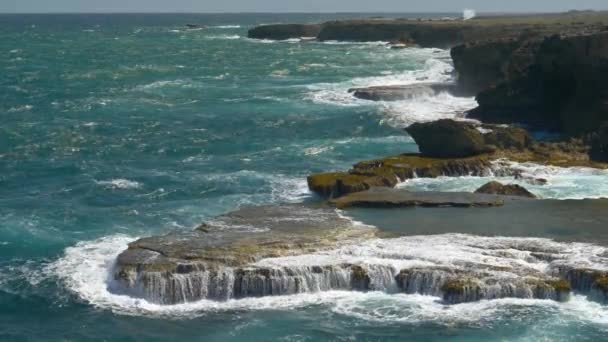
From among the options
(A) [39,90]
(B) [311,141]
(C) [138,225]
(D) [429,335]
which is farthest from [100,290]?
(A) [39,90]

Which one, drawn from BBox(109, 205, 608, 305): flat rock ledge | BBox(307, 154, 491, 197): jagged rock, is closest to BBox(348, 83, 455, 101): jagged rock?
BBox(307, 154, 491, 197): jagged rock

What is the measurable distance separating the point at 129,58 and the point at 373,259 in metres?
116

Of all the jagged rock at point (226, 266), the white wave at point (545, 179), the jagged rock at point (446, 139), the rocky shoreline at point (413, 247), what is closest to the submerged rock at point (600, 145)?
the rocky shoreline at point (413, 247)

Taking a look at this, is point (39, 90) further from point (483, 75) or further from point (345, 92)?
point (483, 75)

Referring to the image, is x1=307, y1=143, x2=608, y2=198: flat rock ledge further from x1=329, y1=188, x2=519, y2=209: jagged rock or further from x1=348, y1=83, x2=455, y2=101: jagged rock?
x1=348, y1=83, x2=455, y2=101: jagged rock

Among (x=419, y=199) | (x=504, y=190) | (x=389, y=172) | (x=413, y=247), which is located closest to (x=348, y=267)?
(x=413, y=247)

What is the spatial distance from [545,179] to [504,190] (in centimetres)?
519

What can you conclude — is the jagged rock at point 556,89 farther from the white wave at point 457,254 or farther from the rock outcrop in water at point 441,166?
the white wave at point 457,254

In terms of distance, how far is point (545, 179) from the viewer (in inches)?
2069

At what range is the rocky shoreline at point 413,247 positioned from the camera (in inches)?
1436

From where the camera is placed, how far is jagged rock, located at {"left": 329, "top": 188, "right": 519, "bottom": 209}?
45875 mm

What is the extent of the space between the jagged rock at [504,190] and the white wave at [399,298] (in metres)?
8.10

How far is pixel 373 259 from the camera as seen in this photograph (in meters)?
38.1

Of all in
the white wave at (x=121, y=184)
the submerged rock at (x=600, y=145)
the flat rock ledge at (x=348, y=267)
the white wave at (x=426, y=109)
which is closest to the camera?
the flat rock ledge at (x=348, y=267)
